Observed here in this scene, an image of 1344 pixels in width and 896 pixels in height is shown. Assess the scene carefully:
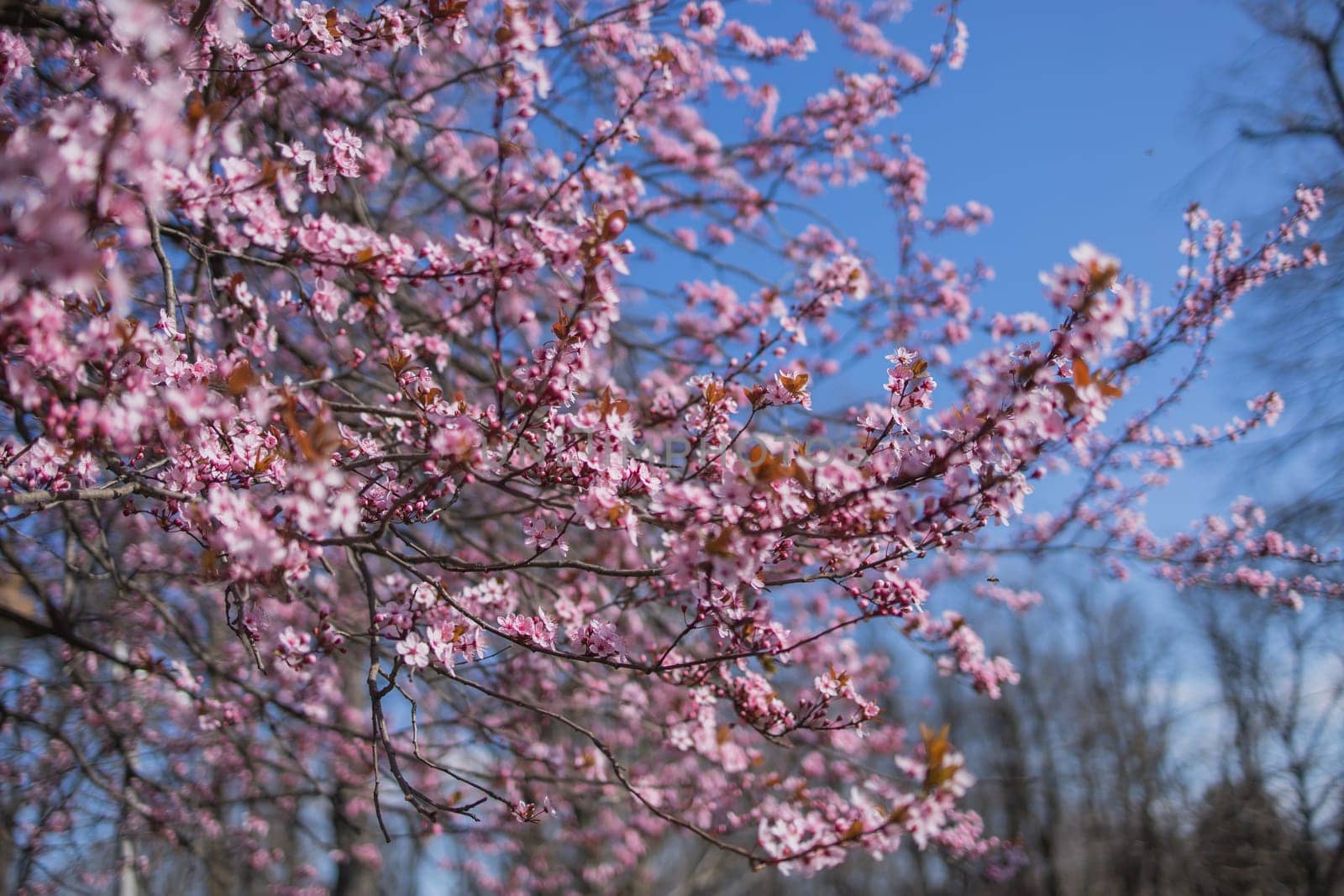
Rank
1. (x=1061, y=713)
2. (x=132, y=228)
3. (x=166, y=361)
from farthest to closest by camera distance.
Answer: (x=1061, y=713)
(x=166, y=361)
(x=132, y=228)

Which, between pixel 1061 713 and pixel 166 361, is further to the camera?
pixel 1061 713

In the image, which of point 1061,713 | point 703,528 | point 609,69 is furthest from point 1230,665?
point 703,528

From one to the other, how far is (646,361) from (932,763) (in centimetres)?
391

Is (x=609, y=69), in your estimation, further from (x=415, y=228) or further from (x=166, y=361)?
(x=166, y=361)

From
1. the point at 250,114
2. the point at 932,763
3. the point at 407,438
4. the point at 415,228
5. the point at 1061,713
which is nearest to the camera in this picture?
the point at 932,763

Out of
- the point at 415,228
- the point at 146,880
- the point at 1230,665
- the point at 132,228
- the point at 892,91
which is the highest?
the point at 892,91

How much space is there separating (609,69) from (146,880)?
20.1ft

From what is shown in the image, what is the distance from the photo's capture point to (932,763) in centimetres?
155

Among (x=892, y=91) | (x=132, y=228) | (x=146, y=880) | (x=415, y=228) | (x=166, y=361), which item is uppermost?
(x=892, y=91)

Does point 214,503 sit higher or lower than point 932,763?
higher

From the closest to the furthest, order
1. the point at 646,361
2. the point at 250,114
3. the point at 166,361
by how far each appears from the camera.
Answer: the point at 166,361, the point at 250,114, the point at 646,361

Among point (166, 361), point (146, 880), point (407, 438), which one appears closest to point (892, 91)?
point (407, 438)

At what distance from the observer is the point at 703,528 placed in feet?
5.85

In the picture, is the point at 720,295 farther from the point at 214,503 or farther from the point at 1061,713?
the point at 1061,713
